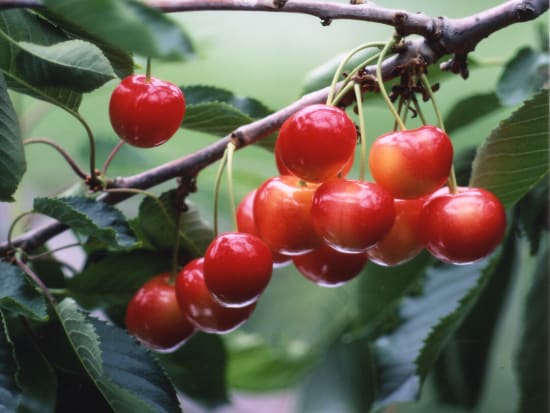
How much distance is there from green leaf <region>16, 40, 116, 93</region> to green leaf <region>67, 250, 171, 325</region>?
386 mm

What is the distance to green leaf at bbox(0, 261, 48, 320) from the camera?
0.88 meters

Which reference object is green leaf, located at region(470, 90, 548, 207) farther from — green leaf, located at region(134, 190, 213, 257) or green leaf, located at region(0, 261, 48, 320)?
green leaf, located at region(0, 261, 48, 320)

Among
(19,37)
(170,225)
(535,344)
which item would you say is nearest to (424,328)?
(535,344)

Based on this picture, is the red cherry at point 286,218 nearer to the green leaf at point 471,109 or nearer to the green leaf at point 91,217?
the green leaf at point 91,217

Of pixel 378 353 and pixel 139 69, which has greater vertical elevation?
pixel 139 69

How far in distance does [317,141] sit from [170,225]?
38 cm

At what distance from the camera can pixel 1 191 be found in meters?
0.93

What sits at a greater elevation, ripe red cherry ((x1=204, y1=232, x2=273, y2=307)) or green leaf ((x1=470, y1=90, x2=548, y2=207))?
green leaf ((x1=470, y1=90, x2=548, y2=207))

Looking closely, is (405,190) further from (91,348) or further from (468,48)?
(91,348)

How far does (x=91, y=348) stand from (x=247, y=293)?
0.18 meters

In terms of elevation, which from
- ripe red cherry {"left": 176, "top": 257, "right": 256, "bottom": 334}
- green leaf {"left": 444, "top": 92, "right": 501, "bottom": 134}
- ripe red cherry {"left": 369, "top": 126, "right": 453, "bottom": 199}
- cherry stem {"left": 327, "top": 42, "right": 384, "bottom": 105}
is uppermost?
cherry stem {"left": 327, "top": 42, "right": 384, "bottom": 105}

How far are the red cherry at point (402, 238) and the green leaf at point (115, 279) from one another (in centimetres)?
39

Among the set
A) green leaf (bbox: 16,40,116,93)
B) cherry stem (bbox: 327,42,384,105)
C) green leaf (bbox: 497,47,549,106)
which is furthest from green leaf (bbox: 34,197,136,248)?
green leaf (bbox: 497,47,549,106)

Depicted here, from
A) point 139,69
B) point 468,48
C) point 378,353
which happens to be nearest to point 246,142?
point 139,69
